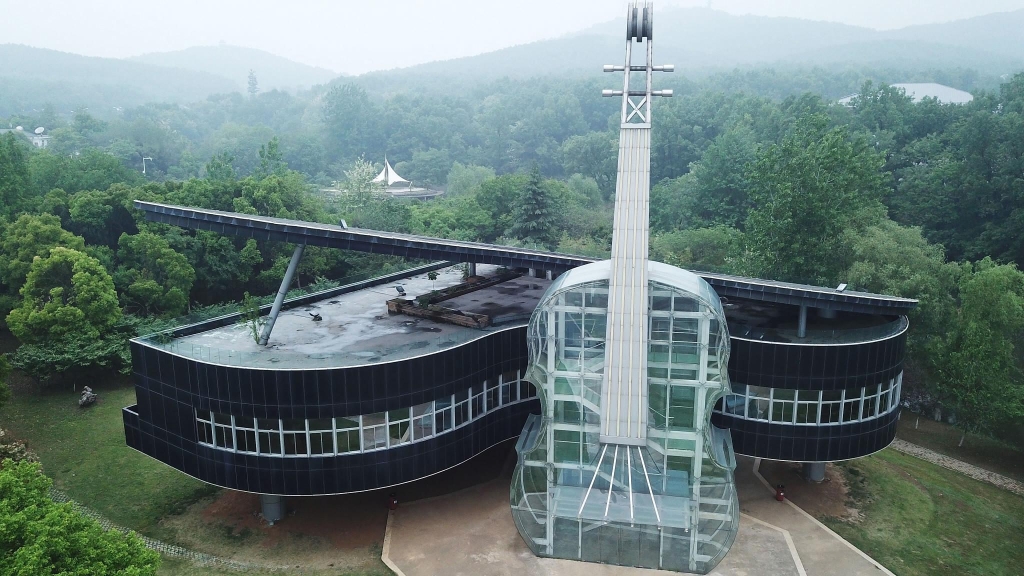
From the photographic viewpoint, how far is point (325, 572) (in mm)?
22453

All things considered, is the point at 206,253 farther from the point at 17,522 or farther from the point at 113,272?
the point at 17,522

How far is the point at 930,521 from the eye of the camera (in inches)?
1041

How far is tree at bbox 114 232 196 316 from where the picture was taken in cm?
4369

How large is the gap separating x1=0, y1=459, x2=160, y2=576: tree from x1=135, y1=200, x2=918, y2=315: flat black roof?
38.3 ft

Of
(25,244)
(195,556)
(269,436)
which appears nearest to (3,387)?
(195,556)

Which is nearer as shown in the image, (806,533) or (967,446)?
(806,533)

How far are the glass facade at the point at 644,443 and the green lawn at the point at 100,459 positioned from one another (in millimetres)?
13204

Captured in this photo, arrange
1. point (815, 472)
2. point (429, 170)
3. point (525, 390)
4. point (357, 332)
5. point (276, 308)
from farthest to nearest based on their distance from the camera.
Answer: point (429, 170) → point (815, 472) → point (525, 390) → point (357, 332) → point (276, 308)

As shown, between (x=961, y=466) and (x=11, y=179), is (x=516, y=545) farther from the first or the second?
(x=11, y=179)

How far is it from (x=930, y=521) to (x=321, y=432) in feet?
67.5

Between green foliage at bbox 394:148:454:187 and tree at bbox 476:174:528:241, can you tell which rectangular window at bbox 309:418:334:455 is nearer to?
Answer: tree at bbox 476:174:528:241

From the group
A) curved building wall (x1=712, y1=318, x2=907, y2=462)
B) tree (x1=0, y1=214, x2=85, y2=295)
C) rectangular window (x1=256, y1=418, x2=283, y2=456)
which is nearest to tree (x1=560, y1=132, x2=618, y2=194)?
tree (x1=0, y1=214, x2=85, y2=295)

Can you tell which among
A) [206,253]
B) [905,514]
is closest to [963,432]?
[905,514]

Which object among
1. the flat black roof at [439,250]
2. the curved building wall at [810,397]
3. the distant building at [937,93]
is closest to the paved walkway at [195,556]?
the flat black roof at [439,250]
